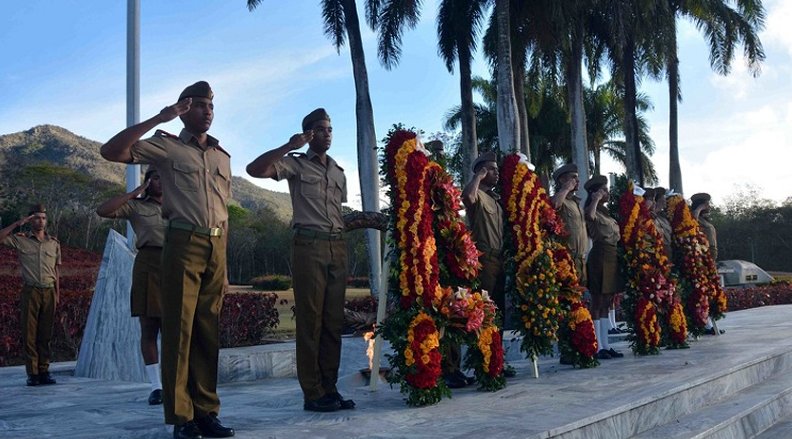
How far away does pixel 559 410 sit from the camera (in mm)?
4773

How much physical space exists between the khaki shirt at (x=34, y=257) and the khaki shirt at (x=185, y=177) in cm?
411

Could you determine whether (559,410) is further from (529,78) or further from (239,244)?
(239,244)

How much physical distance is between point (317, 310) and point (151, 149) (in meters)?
1.61

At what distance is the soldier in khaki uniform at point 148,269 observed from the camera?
5.71m

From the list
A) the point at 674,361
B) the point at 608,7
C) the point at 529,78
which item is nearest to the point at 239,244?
Answer: the point at 529,78

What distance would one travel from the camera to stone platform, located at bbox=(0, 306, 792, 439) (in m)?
4.39

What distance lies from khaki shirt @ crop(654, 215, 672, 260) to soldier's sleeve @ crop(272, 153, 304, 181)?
6191 mm

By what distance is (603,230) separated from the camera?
324 inches

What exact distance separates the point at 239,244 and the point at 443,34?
4076 centimetres

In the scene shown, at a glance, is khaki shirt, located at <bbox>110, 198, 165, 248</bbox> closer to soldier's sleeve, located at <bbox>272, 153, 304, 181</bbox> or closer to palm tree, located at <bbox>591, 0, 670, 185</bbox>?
soldier's sleeve, located at <bbox>272, 153, 304, 181</bbox>

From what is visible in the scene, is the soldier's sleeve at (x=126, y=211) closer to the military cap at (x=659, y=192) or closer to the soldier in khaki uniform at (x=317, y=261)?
the soldier in khaki uniform at (x=317, y=261)

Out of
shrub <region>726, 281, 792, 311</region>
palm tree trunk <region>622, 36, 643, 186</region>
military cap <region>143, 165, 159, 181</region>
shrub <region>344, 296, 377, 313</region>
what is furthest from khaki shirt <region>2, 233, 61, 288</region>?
palm tree trunk <region>622, 36, 643, 186</region>

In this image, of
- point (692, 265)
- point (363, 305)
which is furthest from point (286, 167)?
point (363, 305)

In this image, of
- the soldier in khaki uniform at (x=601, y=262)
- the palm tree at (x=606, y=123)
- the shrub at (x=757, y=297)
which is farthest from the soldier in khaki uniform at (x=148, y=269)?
the palm tree at (x=606, y=123)
